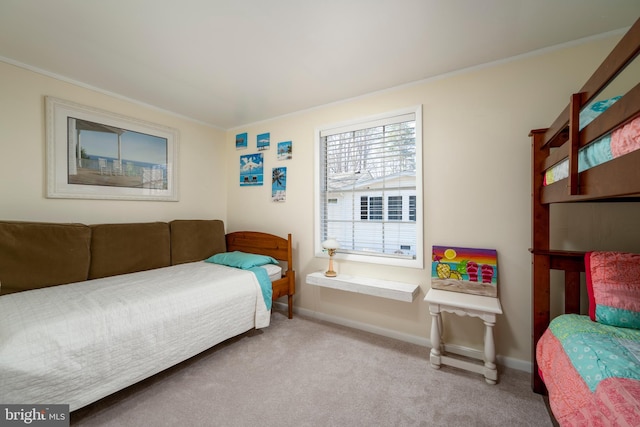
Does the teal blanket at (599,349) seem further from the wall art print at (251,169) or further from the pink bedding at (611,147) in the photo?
the wall art print at (251,169)

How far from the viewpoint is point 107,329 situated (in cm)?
153

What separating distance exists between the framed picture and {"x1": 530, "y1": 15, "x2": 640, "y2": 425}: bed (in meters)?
3.60

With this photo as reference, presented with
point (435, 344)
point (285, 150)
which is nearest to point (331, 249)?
point (435, 344)

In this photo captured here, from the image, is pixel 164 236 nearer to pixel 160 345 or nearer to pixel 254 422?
pixel 160 345

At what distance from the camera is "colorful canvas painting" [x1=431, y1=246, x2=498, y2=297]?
2.02 metres

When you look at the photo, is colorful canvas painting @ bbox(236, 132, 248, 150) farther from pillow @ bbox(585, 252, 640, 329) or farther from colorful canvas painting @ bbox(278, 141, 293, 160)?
pillow @ bbox(585, 252, 640, 329)

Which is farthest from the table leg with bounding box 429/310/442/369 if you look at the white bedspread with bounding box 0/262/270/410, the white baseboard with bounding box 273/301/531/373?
the white bedspread with bounding box 0/262/270/410

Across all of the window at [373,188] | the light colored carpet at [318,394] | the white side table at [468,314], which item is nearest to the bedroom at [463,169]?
the window at [373,188]

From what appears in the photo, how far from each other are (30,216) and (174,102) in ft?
5.54

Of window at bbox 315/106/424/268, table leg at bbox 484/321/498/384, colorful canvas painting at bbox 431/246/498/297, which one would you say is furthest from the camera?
window at bbox 315/106/424/268

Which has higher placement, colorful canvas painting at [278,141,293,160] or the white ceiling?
the white ceiling

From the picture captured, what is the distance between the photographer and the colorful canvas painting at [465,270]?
202cm

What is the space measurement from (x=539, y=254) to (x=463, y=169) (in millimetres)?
858

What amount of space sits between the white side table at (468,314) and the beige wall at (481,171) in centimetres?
25
